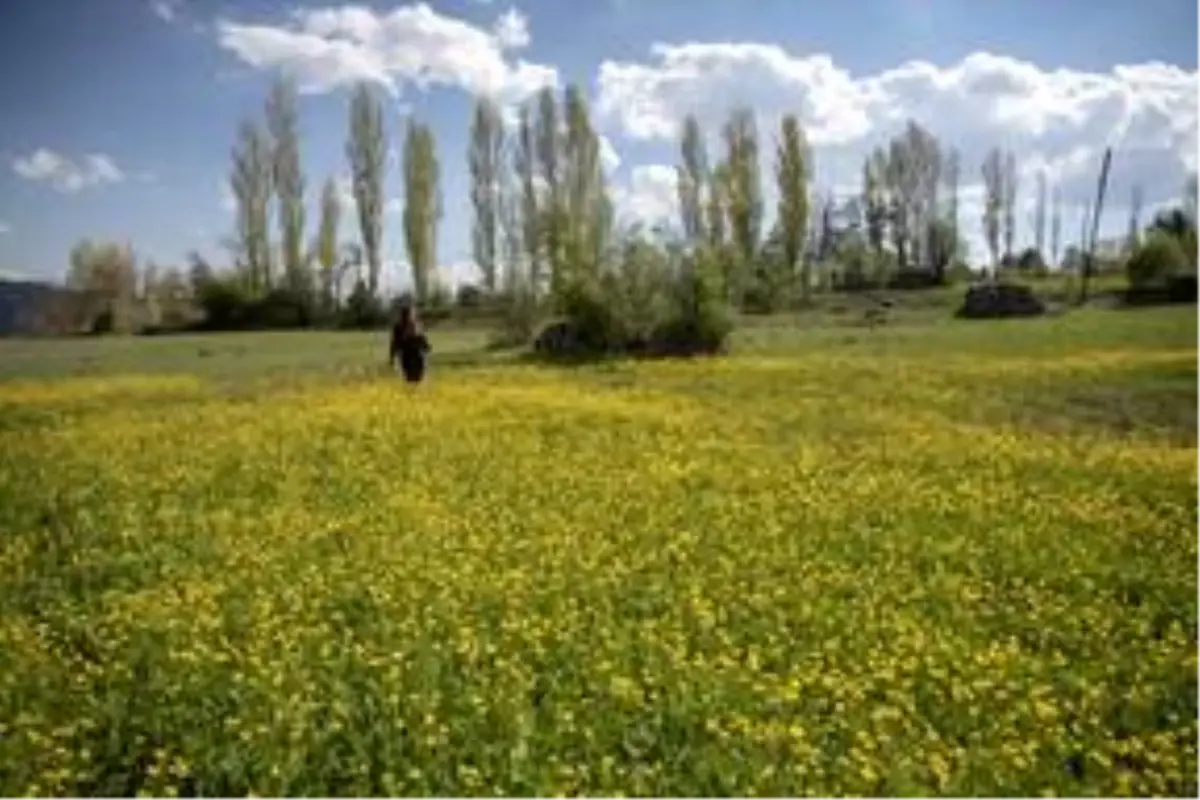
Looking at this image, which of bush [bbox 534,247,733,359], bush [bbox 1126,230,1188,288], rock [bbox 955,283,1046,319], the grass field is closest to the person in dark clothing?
the grass field

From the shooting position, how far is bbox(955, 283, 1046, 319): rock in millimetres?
60406

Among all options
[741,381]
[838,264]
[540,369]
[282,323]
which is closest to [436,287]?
[282,323]

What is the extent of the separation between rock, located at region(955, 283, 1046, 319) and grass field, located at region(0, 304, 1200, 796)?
37.7 metres

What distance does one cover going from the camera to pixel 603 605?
420 inches

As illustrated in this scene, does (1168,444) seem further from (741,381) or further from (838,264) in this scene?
(838,264)

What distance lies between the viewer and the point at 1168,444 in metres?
20.3

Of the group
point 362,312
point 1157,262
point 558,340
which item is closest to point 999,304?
point 1157,262

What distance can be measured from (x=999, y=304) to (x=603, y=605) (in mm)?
53743

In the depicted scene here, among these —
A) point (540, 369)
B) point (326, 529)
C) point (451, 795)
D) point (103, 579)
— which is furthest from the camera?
point (540, 369)

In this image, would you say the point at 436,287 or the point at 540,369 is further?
the point at 436,287

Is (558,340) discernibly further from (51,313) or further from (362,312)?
(51,313)

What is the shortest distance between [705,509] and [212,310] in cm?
7185

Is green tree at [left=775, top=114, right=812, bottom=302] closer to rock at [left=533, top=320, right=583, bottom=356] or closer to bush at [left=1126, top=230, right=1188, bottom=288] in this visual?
bush at [left=1126, top=230, right=1188, bottom=288]

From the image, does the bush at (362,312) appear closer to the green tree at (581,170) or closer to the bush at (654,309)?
the green tree at (581,170)
